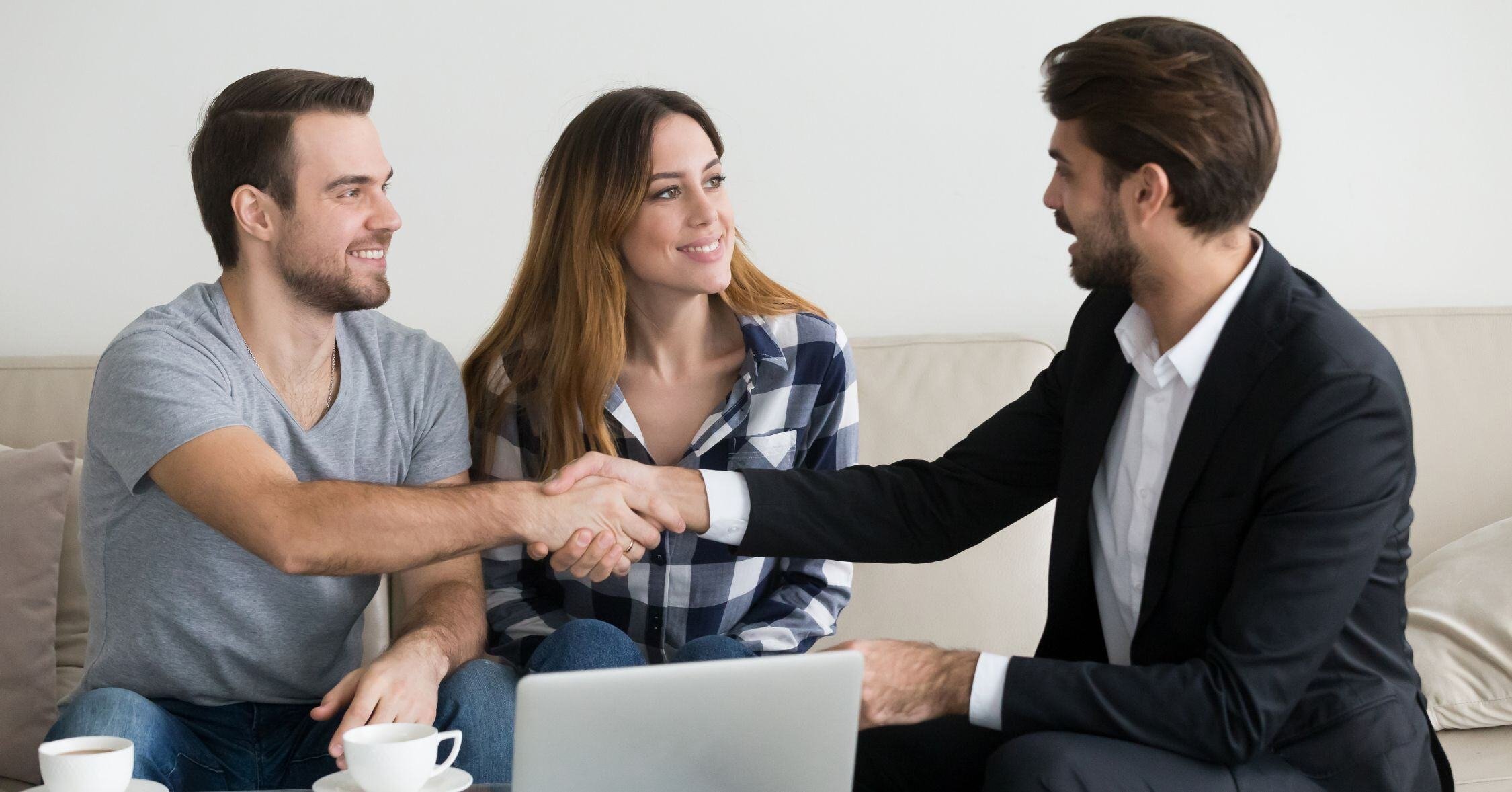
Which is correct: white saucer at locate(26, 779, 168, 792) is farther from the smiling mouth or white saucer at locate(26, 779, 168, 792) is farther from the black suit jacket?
the smiling mouth

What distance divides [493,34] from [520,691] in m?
1.74

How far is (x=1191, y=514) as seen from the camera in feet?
4.84

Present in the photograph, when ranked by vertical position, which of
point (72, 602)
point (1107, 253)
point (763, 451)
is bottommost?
point (72, 602)

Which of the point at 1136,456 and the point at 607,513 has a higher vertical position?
the point at 1136,456

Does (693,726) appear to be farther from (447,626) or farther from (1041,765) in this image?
(447,626)

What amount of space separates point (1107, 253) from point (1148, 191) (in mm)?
92

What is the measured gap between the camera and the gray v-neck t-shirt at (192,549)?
5.39 ft

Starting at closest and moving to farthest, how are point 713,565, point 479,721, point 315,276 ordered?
point 479,721
point 315,276
point 713,565

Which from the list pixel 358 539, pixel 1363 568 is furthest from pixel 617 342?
pixel 1363 568

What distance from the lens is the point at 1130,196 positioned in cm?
Answer: 154

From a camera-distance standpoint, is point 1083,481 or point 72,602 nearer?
point 1083,481

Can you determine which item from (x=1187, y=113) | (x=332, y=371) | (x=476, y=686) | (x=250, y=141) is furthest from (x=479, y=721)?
(x=1187, y=113)

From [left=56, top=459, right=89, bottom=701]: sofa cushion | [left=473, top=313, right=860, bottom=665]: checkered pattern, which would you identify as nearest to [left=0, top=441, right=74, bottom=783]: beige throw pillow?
[left=56, top=459, right=89, bottom=701]: sofa cushion

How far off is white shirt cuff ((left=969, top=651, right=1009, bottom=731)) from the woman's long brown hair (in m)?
0.73
